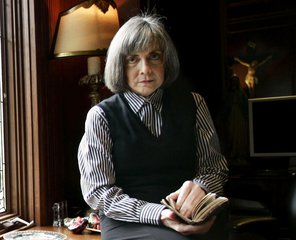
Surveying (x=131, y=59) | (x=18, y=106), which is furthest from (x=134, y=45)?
(x=18, y=106)

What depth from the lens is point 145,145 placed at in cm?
115

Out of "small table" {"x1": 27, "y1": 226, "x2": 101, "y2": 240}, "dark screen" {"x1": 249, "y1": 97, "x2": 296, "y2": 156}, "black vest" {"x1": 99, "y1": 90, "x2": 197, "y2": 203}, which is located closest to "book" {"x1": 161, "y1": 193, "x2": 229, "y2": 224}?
"black vest" {"x1": 99, "y1": 90, "x2": 197, "y2": 203}

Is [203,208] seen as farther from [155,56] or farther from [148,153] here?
[155,56]

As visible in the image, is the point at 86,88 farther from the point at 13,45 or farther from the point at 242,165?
the point at 242,165

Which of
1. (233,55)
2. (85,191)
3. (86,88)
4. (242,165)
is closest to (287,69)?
(233,55)

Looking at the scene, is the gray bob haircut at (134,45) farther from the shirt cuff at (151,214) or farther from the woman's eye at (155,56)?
the shirt cuff at (151,214)

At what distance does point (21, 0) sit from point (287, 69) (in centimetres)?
205

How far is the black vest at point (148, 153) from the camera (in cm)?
115

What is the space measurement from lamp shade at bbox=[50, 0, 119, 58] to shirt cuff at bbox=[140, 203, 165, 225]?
0.78 m

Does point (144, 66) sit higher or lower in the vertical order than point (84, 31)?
lower

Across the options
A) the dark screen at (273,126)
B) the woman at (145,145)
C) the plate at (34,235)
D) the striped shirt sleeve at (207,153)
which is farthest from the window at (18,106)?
the dark screen at (273,126)

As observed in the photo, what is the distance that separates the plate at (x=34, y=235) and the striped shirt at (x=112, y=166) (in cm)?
40

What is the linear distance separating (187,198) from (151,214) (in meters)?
0.10

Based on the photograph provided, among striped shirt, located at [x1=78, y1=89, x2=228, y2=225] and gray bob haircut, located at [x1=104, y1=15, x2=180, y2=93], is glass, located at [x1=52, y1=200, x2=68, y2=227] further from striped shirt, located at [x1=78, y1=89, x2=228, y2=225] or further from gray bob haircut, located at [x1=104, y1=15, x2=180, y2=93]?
gray bob haircut, located at [x1=104, y1=15, x2=180, y2=93]
